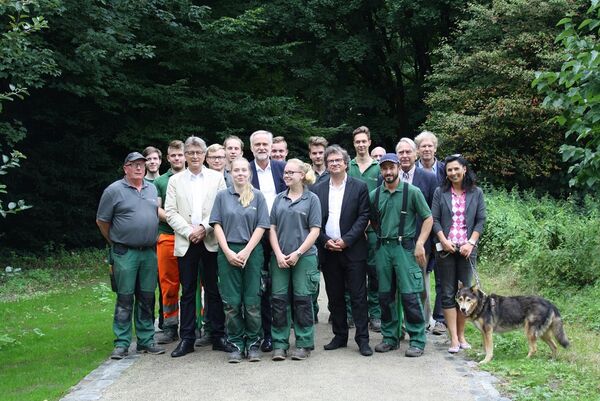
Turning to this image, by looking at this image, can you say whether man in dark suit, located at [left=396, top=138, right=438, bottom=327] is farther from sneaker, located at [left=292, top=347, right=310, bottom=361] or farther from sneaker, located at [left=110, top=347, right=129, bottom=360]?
sneaker, located at [left=110, top=347, right=129, bottom=360]

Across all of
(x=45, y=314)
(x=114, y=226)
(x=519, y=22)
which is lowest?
(x=45, y=314)

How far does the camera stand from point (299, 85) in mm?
25938

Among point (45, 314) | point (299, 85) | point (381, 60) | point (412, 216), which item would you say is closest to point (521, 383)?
point (412, 216)

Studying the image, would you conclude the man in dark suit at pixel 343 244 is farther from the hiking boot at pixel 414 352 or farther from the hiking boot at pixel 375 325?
the hiking boot at pixel 375 325

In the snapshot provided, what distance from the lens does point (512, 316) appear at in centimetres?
732

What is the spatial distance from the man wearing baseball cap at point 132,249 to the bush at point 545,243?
6938 mm

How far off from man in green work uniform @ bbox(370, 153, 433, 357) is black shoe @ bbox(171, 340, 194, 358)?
203cm

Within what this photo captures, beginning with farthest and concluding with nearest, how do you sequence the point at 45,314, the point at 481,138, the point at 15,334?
the point at 481,138 → the point at 45,314 → the point at 15,334

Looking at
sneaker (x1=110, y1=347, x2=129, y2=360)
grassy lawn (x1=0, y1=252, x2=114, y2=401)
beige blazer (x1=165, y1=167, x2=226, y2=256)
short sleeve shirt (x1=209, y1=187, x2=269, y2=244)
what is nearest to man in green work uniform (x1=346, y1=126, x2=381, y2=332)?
short sleeve shirt (x1=209, y1=187, x2=269, y2=244)

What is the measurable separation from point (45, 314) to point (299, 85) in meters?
16.1

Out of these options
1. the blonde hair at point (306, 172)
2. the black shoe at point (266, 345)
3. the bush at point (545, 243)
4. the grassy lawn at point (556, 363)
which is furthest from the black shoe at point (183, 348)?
the bush at point (545, 243)

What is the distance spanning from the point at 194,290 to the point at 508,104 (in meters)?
14.0

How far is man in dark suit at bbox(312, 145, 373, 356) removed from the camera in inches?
300

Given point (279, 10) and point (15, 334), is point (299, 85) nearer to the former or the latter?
point (279, 10)
